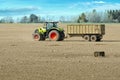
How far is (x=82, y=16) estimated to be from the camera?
11019cm

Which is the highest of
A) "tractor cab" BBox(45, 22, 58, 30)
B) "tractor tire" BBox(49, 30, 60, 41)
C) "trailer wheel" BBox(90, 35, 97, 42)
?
"tractor cab" BBox(45, 22, 58, 30)

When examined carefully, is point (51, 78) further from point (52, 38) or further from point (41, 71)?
point (52, 38)

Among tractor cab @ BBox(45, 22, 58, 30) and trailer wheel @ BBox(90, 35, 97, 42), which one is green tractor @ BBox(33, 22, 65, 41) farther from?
trailer wheel @ BBox(90, 35, 97, 42)

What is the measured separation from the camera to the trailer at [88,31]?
41219 mm

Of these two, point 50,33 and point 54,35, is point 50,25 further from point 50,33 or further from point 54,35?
point 54,35

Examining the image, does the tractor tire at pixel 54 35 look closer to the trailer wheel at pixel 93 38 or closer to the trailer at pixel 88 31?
the trailer at pixel 88 31

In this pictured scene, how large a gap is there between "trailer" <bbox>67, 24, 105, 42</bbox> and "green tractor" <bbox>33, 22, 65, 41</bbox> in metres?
1.85

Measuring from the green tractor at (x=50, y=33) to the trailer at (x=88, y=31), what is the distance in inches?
72.9

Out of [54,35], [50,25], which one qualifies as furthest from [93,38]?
[50,25]

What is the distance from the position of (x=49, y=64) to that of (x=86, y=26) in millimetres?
23875

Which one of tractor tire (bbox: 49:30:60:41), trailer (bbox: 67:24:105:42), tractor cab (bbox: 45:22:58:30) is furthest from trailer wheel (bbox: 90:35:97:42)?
A: tractor cab (bbox: 45:22:58:30)

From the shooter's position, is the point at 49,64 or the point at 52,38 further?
the point at 52,38

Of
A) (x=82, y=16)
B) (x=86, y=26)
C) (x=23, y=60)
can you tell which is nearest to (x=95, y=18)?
(x=82, y=16)

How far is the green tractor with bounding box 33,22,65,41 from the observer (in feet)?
131
